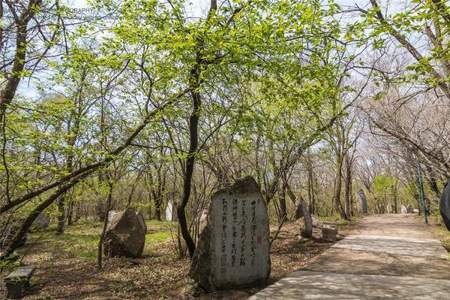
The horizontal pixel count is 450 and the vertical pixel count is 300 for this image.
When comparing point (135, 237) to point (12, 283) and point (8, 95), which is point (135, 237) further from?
point (8, 95)

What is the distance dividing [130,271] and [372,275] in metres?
5.40

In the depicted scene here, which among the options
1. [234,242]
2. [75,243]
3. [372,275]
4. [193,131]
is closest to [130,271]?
[234,242]

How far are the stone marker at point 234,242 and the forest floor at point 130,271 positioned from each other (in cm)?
24

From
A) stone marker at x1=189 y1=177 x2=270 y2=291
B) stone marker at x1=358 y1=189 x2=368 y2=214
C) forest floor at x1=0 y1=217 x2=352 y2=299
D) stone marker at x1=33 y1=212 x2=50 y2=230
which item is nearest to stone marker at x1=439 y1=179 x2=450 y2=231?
forest floor at x1=0 y1=217 x2=352 y2=299

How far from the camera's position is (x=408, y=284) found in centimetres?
559

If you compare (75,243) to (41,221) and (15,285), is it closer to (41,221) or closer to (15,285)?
(41,221)

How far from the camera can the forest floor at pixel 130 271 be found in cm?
644

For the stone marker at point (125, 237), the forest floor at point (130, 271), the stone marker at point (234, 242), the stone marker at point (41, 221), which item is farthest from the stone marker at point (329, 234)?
the stone marker at point (41, 221)

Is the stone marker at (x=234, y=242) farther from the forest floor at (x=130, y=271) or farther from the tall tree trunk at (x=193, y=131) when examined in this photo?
the tall tree trunk at (x=193, y=131)

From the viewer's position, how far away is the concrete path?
5.12 meters

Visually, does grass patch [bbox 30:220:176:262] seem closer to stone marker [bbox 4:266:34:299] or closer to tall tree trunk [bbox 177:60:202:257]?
stone marker [bbox 4:266:34:299]

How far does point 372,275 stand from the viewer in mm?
6301

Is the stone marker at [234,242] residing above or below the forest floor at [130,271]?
above

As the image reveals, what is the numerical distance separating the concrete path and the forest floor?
466 millimetres
